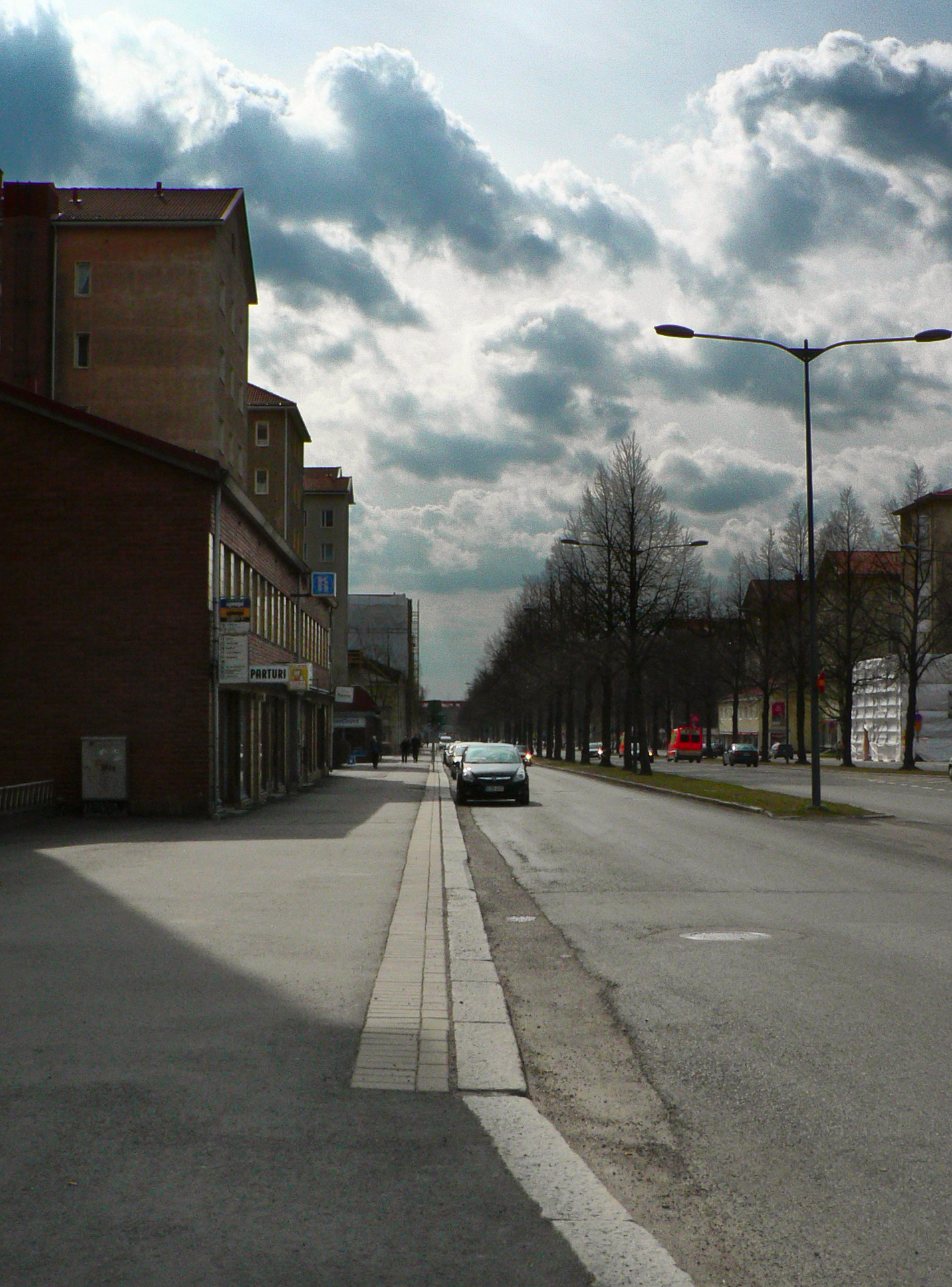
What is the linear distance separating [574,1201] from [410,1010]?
2.92 meters

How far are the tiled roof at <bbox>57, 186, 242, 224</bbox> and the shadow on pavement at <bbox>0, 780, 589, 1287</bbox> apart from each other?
3790 cm

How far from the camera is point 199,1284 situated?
134 inches

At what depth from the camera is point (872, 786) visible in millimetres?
42969

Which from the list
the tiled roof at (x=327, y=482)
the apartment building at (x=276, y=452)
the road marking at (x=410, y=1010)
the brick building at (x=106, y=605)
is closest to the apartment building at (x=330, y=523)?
the tiled roof at (x=327, y=482)

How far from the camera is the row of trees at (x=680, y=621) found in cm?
5197

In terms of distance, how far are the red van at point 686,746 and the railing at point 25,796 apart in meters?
66.1

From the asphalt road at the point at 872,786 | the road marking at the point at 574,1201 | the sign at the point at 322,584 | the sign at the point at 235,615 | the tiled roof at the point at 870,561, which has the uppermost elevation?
the tiled roof at the point at 870,561

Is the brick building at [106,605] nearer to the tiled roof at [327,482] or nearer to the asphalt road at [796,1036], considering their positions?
the asphalt road at [796,1036]

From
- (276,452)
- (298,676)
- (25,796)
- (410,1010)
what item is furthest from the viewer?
(276,452)

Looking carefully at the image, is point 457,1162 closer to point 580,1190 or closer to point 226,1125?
point 580,1190

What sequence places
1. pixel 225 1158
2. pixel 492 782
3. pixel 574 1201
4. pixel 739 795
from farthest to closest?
1. pixel 492 782
2. pixel 739 795
3. pixel 225 1158
4. pixel 574 1201

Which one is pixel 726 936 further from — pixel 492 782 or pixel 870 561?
pixel 870 561

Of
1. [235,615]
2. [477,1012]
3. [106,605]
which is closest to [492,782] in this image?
[235,615]

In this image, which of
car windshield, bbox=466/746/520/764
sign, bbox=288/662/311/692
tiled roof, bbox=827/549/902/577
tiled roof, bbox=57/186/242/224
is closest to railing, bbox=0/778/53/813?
sign, bbox=288/662/311/692
